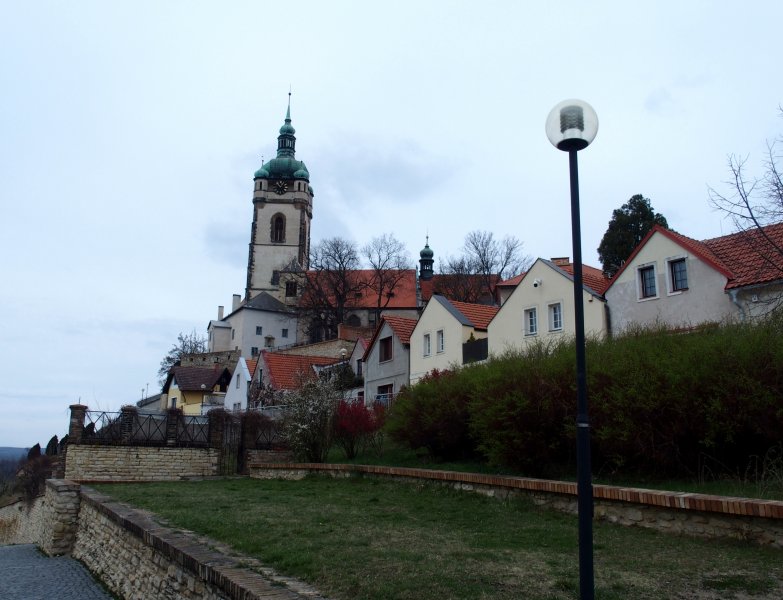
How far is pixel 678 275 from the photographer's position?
23828 mm

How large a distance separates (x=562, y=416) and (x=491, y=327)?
63.7ft

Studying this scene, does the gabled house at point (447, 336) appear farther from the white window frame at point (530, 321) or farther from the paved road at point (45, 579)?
the paved road at point (45, 579)

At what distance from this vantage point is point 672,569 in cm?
666

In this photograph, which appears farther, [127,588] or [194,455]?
[194,455]

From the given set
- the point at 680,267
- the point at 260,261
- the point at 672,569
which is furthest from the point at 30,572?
the point at 260,261

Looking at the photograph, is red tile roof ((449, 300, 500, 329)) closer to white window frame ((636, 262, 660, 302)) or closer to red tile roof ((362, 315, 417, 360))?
red tile roof ((362, 315, 417, 360))

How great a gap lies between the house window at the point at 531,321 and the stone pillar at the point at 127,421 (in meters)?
16.6

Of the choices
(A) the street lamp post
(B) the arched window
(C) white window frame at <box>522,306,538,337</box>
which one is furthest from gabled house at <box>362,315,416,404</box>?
(B) the arched window

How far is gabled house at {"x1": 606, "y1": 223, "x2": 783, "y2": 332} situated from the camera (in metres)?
21.2

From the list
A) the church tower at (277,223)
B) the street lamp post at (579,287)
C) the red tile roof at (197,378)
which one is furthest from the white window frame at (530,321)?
the church tower at (277,223)

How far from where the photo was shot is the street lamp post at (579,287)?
4.73m

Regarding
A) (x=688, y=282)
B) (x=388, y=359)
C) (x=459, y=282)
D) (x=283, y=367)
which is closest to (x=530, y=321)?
(x=688, y=282)

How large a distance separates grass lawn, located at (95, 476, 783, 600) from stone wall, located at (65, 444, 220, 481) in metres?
12.6

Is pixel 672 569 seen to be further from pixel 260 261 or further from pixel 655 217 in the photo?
pixel 260 261
